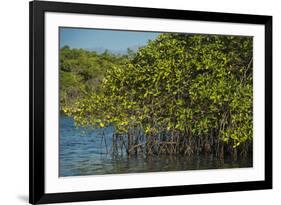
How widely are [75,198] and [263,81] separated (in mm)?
1716

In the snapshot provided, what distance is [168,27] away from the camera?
4.38m

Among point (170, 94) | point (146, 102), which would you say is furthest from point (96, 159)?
point (170, 94)

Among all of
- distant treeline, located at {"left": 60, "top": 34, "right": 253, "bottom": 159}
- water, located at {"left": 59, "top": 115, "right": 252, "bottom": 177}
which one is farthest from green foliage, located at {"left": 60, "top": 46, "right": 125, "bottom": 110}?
water, located at {"left": 59, "top": 115, "right": 252, "bottom": 177}

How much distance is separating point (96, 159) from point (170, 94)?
74 centimetres

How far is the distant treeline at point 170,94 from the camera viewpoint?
4.25 m

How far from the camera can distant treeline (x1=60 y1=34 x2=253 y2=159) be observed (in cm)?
425

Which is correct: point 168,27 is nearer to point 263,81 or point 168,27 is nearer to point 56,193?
point 263,81

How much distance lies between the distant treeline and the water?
6 cm

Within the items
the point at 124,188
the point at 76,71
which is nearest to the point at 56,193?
the point at 124,188

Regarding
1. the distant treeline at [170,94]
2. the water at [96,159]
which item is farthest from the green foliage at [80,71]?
the water at [96,159]

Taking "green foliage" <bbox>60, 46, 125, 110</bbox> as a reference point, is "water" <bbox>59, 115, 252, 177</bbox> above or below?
below

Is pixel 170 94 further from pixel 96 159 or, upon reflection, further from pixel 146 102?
pixel 96 159

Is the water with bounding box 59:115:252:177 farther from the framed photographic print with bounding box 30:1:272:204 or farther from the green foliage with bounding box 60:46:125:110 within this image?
the green foliage with bounding box 60:46:125:110

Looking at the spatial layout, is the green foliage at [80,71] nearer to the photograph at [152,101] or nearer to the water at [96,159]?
the photograph at [152,101]
